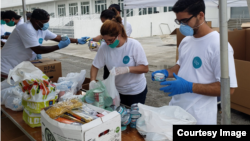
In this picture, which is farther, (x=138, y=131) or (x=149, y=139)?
(x=138, y=131)

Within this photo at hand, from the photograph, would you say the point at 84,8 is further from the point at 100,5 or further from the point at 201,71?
the point at 201,71

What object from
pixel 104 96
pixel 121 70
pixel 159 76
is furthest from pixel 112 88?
pixel 159 76

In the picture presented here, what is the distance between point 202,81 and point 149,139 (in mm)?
505

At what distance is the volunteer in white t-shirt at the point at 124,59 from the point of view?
1.91 m

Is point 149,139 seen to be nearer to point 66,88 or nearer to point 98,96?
point 98,96

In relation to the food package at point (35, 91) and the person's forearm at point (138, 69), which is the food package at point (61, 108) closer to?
the food package at point (35, 91)

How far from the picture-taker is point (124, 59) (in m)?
2.03

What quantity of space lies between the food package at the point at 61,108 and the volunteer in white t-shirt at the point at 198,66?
0.61 metres

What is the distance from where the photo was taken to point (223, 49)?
1.00 m

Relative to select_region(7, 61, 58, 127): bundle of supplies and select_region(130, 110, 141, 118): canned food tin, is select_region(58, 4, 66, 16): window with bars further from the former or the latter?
select_region(130, 110, 141, 118): canned food tin

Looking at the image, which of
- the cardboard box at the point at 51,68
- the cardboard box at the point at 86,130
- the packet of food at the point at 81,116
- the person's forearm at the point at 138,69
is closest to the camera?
the cardboard box at the point at 86,130

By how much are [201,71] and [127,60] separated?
2.59ft

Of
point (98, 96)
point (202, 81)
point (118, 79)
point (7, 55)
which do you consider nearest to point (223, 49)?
point (202, 81)

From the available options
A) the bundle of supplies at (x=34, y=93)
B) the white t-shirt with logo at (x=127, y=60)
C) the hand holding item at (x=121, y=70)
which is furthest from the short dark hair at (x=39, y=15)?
the hand holding item at (x=121, y=70)
